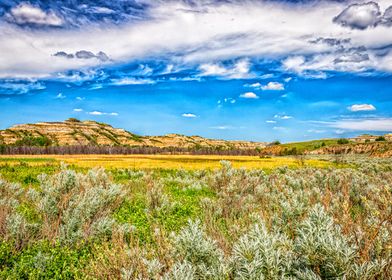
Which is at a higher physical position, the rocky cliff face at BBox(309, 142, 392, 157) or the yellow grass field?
the rocky cliff face at BBox(309, 142, 392, 157)

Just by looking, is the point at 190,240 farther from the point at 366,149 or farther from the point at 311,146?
the point at 311,146

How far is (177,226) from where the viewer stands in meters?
9.48

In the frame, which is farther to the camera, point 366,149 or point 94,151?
point 94,151

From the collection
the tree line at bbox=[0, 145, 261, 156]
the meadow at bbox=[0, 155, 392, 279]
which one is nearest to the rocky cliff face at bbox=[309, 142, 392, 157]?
the tree line at bbox=[0, 145, 261, 156]

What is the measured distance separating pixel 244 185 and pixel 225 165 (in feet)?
9.40

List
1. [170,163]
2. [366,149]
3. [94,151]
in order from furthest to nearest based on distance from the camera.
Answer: [94,151] < [366,149] < [170,163]

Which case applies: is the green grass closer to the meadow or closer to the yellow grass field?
the yellow grass field

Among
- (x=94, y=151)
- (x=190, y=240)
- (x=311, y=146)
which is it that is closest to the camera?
(x=190, y=240)

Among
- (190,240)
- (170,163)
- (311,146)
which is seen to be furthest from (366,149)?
(190,240)

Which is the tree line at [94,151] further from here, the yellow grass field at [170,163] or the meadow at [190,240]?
the meadow at [190,240]

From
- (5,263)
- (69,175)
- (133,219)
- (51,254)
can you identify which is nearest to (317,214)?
(51,254)

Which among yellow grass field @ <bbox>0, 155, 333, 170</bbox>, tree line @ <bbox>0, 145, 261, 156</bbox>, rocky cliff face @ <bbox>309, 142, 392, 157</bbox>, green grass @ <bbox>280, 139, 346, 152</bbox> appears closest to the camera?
yellow grass field @ <bbox>0, 155, 333, 170</bbox>

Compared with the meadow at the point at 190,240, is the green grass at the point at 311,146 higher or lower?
higher

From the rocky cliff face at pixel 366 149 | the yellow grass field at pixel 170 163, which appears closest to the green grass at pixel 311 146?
the rocky cliff face at pixel 366 149
